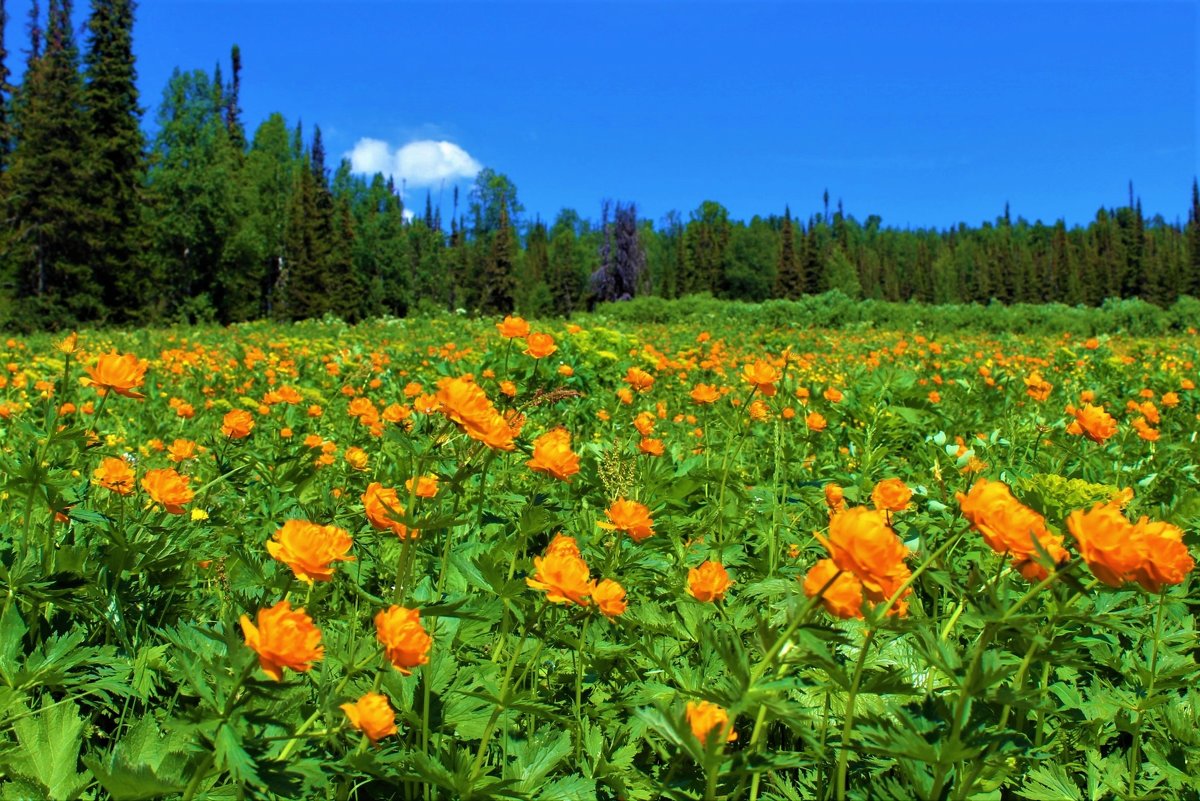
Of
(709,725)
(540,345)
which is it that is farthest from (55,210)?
(709,725)

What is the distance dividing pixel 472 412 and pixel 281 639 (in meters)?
0.48

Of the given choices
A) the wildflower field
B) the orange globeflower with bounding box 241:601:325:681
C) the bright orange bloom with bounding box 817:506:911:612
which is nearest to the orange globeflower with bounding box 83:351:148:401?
the wildflower field

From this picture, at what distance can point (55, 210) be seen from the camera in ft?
71.8

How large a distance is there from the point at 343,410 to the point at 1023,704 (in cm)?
395

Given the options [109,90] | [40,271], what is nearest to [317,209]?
[109,90]

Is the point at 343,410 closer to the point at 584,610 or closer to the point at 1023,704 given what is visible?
the point at 584,610

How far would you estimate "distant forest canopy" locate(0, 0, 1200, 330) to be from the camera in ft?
73.6

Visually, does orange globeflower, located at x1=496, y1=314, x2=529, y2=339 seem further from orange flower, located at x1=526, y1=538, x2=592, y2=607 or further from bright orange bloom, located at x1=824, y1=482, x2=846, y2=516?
orange flower, located at x1=526, y1=538, x2=592, y2=607

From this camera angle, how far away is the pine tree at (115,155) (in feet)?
75.3

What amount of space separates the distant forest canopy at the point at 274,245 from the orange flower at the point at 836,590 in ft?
84.1

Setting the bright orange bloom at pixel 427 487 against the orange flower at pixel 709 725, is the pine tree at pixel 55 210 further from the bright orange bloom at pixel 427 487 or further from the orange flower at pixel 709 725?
the orange flower at pixel 709 725

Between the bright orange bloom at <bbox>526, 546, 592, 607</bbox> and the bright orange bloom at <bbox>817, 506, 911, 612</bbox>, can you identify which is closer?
the bright orange bloom at <bbox>817, 506, 911, 612</bbox>

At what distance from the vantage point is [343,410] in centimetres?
429

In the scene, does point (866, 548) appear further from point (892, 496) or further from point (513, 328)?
point (513, 328)
